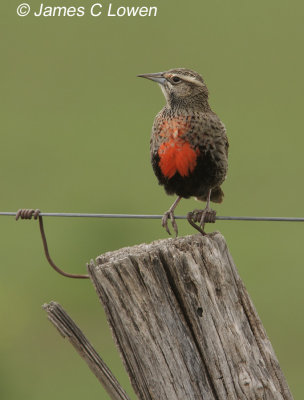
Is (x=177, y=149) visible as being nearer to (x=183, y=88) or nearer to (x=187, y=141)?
(x=187, y=141)

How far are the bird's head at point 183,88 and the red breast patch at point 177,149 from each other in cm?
19

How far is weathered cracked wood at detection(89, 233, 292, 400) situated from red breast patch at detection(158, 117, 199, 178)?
5.31 feet

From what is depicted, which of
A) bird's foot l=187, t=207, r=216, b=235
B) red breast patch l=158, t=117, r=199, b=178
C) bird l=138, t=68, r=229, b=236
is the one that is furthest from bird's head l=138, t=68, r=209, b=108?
bird's foot l=187, t=207, r=216, b=235

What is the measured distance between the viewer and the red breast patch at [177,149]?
18.8 ft

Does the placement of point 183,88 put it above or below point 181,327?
above

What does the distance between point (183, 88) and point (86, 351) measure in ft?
7.23

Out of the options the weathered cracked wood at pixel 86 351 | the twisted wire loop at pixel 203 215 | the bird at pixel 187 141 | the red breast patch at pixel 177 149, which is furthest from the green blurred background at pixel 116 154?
the weathered cracked wood at pixel 86 351

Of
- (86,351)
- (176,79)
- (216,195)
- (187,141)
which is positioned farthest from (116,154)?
(86,351)

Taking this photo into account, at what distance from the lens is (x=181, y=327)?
4.14m

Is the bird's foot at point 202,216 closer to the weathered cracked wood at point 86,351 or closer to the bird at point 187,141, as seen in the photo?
the bird at point 187,141

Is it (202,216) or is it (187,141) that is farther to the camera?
(187,141)

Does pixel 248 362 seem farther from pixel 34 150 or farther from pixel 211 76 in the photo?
pixel 211 76

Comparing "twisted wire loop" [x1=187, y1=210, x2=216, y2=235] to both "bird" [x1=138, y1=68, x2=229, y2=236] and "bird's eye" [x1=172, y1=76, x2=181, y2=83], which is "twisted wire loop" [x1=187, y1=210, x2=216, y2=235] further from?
"bird's eye" [x1=172, y1=76, x2=181, y2=83]

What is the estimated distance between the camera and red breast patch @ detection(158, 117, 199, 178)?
574cm
